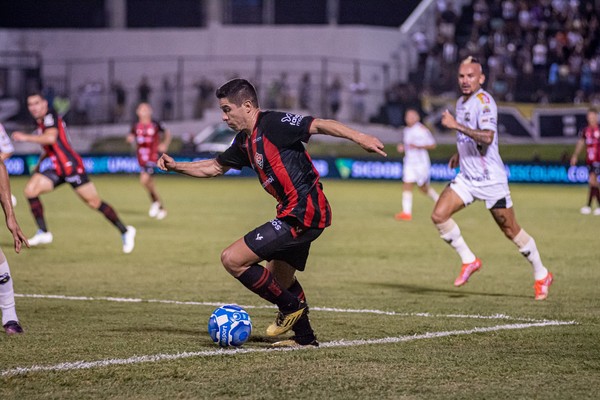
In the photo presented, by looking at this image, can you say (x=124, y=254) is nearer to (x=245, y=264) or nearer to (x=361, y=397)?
(x=245, y=264)

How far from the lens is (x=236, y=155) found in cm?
788

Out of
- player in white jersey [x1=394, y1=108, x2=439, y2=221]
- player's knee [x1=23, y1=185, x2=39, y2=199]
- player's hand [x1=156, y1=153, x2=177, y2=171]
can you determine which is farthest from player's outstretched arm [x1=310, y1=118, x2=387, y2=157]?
player in white jersey [x1=394, y1=108, x2=439, y2=221]

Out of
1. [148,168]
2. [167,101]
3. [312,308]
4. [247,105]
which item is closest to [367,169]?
[167,101]

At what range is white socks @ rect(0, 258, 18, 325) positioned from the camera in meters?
8.17

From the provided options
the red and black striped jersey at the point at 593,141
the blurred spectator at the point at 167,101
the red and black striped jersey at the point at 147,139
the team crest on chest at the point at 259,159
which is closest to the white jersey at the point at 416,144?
the red and black striped jersey at the point at 593,141

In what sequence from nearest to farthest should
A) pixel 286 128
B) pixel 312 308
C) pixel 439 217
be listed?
pixel 286 128 < pixel 312 308 < pixel 439 217

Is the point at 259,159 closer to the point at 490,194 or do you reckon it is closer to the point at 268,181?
the point at 268,181

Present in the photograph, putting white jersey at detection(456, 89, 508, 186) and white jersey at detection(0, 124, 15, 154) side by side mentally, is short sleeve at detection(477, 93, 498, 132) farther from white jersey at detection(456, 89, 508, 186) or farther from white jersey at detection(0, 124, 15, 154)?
white jersey at detection(0, 124, 15, 154)

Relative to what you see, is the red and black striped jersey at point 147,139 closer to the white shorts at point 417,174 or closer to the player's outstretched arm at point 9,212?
the white shorts at point 417,174

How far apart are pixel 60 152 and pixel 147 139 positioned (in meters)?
6.90

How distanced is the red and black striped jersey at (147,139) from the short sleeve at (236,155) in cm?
1376

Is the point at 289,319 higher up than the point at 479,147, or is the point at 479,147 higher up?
the point at 479,147

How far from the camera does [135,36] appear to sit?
1622 inches

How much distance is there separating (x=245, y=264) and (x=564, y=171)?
2524 cm
